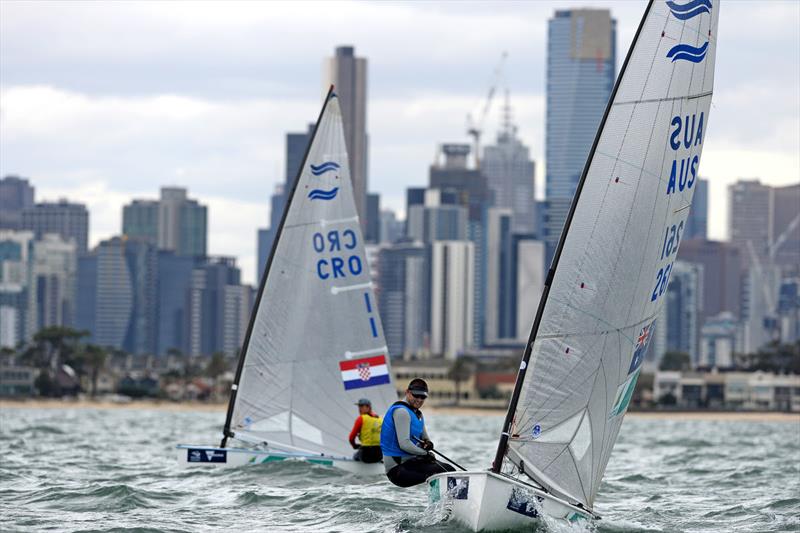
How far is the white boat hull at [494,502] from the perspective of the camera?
2016cm

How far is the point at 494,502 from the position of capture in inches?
794

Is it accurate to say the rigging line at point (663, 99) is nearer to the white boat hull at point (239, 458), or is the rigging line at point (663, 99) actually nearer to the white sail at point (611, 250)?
the white sail at point (611, 250)

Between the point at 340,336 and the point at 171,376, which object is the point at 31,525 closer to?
the point at 340,336

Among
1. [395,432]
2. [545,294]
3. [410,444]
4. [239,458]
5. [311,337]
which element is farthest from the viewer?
[311,337]

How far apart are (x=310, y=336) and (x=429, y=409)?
143231 mm

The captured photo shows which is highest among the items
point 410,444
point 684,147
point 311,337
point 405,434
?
point 684,147

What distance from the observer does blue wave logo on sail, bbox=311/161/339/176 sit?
108 ft

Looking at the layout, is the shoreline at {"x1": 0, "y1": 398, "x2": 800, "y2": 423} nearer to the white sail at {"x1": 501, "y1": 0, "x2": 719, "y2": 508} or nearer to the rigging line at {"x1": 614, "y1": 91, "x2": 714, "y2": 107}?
the white sail at {"x1": 501, "y1": 0, "x2": 719, "y2": 508}

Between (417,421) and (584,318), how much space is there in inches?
111

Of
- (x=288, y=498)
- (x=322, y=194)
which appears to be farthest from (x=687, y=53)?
(x=322, y=194)

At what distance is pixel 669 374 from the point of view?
196 meters

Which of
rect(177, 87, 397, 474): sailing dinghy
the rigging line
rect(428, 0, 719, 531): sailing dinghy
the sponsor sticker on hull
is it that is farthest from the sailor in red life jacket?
the rigging line

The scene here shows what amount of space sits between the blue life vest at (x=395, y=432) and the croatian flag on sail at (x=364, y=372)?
9506 millimetres

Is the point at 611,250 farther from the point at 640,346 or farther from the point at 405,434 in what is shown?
the point at 405,434
